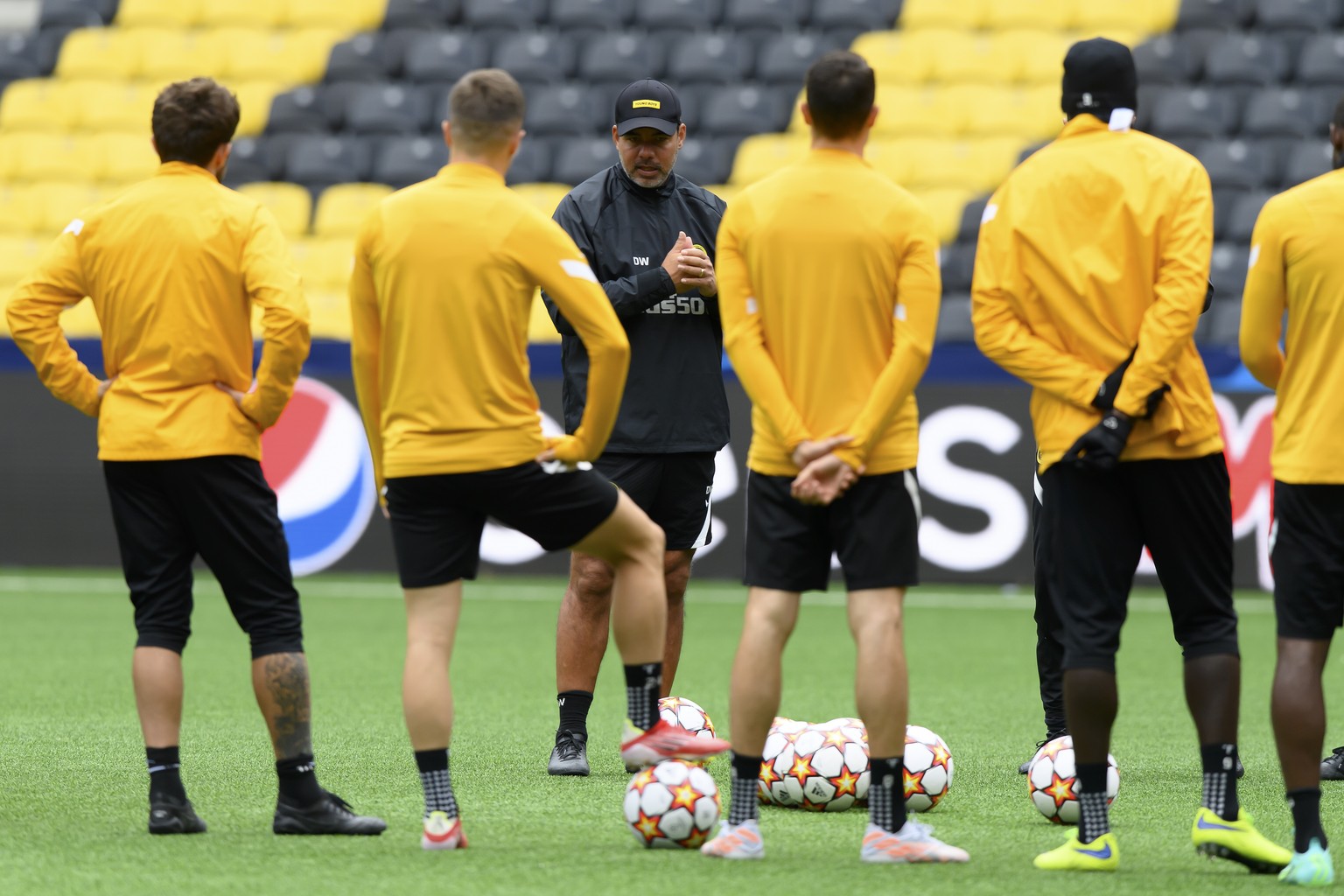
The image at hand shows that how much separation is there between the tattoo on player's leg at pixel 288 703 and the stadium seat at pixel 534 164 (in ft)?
38.1

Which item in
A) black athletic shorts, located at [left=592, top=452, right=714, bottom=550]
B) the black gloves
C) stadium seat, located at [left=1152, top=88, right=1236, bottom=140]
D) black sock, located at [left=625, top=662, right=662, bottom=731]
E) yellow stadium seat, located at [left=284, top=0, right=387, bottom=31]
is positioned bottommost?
black sock, located at [left=625, top=662, right=662, bottom=731]

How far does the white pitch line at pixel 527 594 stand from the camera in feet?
40.0

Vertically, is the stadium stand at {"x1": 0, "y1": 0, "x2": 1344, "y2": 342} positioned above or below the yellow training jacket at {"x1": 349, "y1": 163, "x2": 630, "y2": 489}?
above

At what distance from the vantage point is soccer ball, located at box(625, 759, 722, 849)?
4996mm

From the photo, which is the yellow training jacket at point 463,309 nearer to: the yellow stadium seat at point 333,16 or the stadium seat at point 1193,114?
the stadium seat at point 1193,114

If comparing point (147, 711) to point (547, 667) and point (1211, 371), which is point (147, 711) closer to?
point (547, 667)

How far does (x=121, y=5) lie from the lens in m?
→ 19.2

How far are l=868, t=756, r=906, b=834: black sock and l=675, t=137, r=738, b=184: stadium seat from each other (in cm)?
1170

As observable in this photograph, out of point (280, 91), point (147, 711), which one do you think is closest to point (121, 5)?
point (280, 91)

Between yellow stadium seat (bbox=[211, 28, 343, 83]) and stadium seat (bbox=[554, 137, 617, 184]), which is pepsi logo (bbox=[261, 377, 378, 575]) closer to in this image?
stadium seat (bbox=[554, 137, 617, 184])

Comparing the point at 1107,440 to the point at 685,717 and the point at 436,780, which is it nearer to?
the point at 436,780

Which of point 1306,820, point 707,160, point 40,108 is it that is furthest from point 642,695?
point 40,108

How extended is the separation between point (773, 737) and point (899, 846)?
109cm

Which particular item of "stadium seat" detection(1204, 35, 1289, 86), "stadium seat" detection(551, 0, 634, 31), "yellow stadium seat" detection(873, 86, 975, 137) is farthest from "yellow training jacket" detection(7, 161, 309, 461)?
"stadium seat" detection(551, 0, 634, 31)
